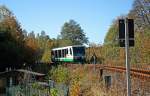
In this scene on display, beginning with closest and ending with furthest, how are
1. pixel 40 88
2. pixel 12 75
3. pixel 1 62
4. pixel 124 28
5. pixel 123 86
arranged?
pixel 124 28, pixel 123 86, pixel 40 88, pixel 12 75, pixel 1 62

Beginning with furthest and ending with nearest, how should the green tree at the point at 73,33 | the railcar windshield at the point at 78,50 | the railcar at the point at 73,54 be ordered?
the green tree at the point at 73,33 < the railcar windshield at the point at 78,50 < the railcar at the point at 73,54

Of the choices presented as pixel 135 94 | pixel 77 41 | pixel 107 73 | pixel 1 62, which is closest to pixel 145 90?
pixel 135 94

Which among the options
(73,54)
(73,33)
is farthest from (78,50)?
(73,33)

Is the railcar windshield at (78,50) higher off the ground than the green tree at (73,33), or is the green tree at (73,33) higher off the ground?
the green tree at (73,33)

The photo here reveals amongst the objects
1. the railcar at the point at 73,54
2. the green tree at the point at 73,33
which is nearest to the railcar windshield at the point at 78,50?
the railcar at the point at 73,54

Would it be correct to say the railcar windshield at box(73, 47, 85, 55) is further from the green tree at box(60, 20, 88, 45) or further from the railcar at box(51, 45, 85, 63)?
the green tree at box(60, 20, 88, 45)

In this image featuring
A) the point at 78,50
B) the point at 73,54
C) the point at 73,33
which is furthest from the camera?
the point at 73,33

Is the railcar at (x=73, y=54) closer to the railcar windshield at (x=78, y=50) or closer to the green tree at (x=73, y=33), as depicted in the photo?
the railcar windshield at (x=78, y=50)

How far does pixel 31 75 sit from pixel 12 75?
20.4ft

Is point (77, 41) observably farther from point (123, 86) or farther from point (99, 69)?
point (123, 86)

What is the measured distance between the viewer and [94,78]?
26531mm

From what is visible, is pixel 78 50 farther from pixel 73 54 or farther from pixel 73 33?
pixel 73 33

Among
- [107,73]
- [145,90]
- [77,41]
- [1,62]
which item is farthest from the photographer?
[77,41]

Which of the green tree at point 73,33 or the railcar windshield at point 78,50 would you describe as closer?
the railcar windshield at point 78,50
